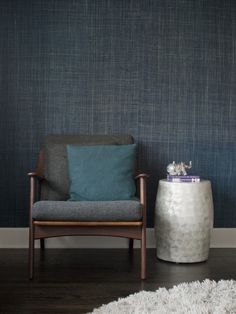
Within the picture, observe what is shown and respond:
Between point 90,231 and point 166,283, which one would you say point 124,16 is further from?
point 166,283

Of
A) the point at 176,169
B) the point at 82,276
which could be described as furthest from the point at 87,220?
the point at 176,169

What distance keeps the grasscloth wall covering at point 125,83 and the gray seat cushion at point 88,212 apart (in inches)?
35.2

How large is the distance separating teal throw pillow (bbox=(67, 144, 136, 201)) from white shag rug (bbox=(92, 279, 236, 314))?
86 cm

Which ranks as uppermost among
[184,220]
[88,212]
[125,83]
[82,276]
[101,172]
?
[125,83]

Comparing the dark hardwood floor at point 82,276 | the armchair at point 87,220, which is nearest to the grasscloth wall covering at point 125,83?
Answer: the dark hardwood floor at point 82,276

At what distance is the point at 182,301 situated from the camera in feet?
7.70

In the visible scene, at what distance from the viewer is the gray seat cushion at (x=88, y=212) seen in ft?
9.39

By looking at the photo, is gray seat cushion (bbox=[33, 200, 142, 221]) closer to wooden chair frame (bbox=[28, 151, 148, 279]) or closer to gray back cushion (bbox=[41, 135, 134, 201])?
wooden chair frame (bbox=[28, 151, 148, 279])

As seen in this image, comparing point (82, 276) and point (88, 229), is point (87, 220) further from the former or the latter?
point (82, 276)

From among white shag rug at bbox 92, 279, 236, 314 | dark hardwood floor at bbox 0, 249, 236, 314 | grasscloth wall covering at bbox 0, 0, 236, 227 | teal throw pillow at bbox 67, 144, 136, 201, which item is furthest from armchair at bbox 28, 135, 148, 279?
grasscloth wall covering at bbox 0, 0, 236, 227

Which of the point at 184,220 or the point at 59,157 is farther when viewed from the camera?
the point at 59,157

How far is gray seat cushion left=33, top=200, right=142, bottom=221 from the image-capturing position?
9.39 feet

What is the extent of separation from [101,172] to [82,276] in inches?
27.5

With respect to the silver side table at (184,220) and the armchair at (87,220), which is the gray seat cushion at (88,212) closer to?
the armchair at (87,220)
